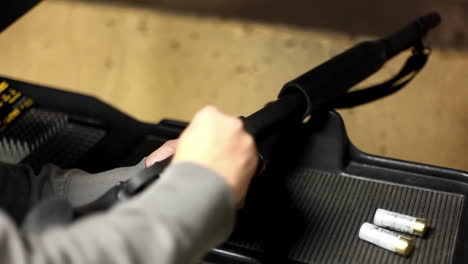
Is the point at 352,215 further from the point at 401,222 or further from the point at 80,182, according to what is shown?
the point at 80,182

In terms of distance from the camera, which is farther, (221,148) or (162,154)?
(162,154)

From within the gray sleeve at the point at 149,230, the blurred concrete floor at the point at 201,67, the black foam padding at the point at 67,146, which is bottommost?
the blurred concrete floor at the point at 201,67

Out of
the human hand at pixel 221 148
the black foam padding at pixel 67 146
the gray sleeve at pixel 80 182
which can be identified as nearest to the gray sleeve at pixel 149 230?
the human hand at pixel 221 148

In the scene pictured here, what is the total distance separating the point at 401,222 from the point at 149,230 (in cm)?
46

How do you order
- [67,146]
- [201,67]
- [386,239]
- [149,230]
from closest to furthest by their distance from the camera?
[149,230], [386,239], [67,146], [201,67]

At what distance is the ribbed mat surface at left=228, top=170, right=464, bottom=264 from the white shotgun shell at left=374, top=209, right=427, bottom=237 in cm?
2

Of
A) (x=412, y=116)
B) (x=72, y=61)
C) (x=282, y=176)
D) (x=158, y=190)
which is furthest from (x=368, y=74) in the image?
(x=72, y=61)

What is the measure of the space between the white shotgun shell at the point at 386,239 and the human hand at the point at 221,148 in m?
0.29

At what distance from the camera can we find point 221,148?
2.10 feet

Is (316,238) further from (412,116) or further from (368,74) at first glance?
(412,116)

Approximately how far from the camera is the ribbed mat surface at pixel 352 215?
2.87ft

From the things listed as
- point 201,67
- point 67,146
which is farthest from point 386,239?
point 201,67

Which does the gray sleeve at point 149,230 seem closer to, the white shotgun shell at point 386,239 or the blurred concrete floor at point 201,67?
the white shotgun shell at point 386,239

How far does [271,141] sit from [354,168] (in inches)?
5.5
